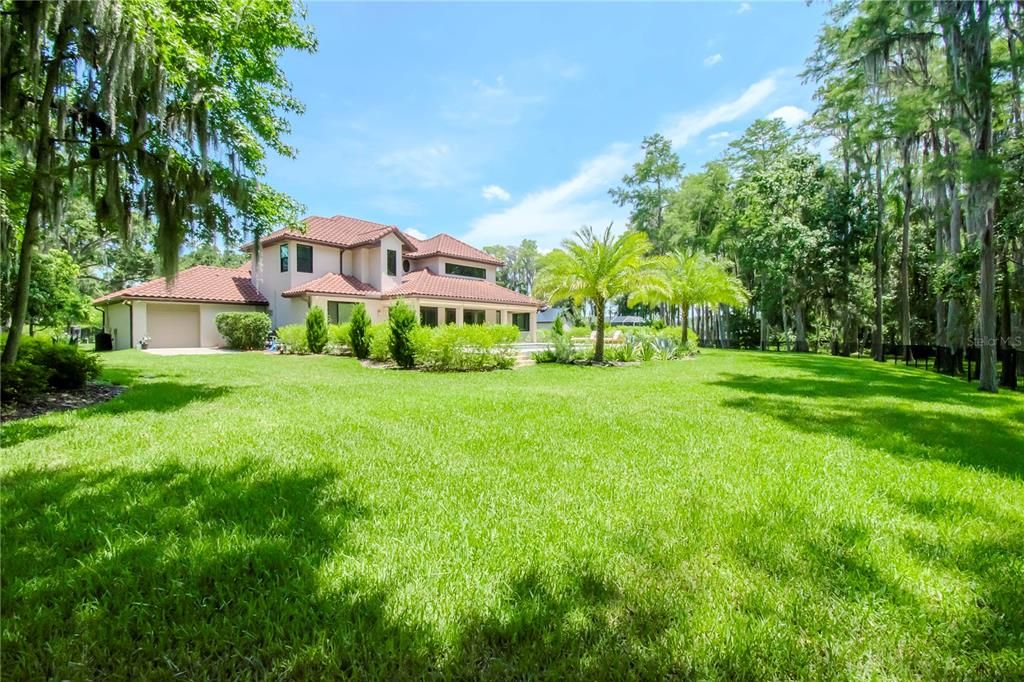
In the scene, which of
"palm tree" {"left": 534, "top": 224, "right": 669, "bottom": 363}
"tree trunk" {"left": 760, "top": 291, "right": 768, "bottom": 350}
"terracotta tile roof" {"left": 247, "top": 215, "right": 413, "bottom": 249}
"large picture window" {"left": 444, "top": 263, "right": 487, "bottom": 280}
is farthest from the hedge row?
"tree trunk" {"left": 760, "top": 291, "right": 768, "bottom": 350}

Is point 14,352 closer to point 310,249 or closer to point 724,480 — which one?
point 724,480

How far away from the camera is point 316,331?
19.0m

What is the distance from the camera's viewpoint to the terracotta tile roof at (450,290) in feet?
79.7

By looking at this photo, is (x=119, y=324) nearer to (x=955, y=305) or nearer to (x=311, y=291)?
(x=311, y=291)

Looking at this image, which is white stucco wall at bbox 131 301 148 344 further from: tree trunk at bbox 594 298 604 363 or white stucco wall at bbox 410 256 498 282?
tree trunk at bbox 594 298 604 363

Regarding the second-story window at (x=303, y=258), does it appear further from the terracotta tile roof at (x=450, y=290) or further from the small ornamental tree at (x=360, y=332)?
the small ornamental tree at (x=360, y=332)

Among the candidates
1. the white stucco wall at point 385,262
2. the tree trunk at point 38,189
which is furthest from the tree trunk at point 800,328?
the tree trunk at point 38,189

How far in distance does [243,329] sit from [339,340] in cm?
747

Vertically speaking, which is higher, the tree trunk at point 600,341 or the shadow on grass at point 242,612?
the tree trunk at point 600,341

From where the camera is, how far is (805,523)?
10.4 feet

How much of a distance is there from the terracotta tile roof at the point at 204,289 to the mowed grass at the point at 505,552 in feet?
67.6

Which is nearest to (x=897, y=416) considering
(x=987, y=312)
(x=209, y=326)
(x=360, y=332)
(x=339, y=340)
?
(x=987, y=312)

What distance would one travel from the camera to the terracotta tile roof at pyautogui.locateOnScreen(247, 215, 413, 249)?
963 inches

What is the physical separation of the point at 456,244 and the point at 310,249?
9.95 meters
